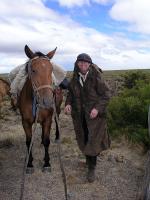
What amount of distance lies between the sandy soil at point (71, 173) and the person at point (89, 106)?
14.9 inches

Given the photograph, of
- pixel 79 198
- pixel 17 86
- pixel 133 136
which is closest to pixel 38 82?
pixel 17 86

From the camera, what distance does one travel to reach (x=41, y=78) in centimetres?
633

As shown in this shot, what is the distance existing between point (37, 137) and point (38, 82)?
4.04m

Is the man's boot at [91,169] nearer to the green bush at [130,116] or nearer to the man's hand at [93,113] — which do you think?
the man's hand at [93,113]

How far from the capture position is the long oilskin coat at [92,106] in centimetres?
666

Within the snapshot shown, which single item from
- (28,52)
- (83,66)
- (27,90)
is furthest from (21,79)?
(83,66)

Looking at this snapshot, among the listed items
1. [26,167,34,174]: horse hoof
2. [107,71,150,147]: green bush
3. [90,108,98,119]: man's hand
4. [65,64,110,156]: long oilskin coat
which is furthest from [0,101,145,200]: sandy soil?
[90,108,98,119]: man's hand

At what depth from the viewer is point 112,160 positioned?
26.5 ft

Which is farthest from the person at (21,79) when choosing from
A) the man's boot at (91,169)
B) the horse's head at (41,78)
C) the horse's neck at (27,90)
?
the man's boot at (91,169)

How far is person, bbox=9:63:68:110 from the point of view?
7.48 m

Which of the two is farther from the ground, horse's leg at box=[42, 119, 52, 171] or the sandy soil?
horse's leg at box=[42, 119, 52, 171]

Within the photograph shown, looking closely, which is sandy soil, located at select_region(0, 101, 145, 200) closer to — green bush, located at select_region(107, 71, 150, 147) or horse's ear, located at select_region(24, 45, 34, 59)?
green bush, located at select_region(107, 71, 150, 147)

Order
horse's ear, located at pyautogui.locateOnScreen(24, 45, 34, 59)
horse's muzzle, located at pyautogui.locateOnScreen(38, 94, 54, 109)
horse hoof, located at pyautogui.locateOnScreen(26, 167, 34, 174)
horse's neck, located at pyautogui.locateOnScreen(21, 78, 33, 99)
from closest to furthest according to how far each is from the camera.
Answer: horse's muzzle, located at pyautogui.locateOnScreen(38, 94, 54, 109) → horse's ear, located at pyautogui.locateOnScreen(24, 45, 34, 59) → horse's neck, located at pyautogui.locateOnScreen(21, 78, 33, 99) → horse hoof, located at pyautogui.locateOnScreen(26, 167, 34, 174)

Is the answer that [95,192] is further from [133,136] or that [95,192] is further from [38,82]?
[133,136]
